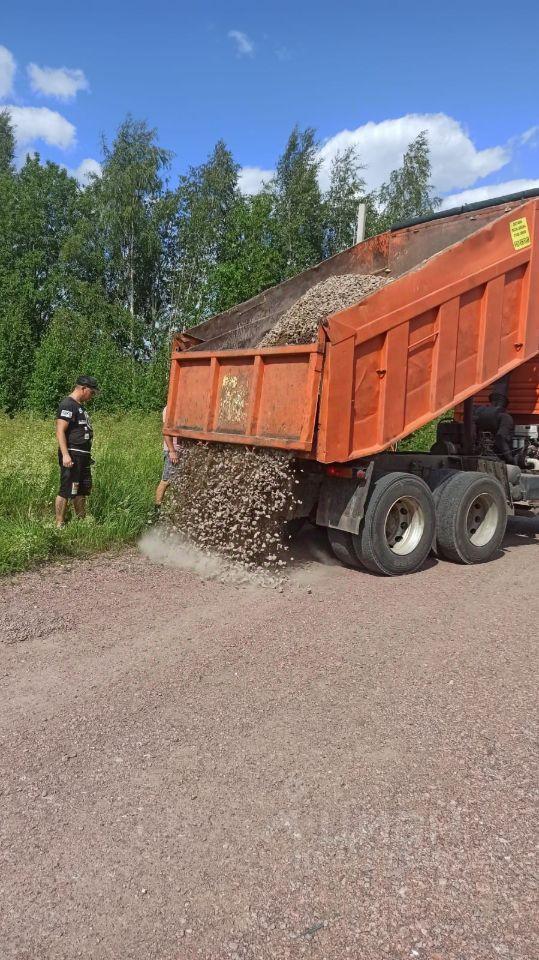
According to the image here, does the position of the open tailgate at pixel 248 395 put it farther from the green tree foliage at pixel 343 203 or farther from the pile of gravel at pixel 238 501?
the green tree foliage at pixel 343 203

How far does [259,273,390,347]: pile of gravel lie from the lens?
6.28 metres

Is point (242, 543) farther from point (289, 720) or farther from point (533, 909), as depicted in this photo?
point (533, 909)

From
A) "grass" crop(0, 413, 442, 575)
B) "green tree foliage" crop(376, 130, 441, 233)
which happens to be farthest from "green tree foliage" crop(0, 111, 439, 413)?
"grass" crop(0, 413, 442, 575)

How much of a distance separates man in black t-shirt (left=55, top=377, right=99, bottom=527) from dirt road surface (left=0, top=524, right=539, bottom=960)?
198 centimetres

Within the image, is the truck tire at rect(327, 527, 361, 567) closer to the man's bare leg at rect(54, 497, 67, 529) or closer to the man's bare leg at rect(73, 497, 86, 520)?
the man's bare leg at rect(73, 497, 86, 520)

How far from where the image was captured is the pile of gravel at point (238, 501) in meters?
5.81

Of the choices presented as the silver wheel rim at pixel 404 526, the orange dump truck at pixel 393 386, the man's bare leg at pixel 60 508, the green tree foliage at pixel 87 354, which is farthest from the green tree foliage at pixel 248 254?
the silver wheel rim at pixel 404 526

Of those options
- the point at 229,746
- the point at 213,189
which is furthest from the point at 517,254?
the point at 213,189

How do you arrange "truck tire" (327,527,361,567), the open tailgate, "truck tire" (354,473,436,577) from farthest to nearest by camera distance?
"truck tire" (327,527,361,567) → "truck tire" (354,473,436,577) → the open tailgate

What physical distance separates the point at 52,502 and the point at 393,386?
12.7 ft

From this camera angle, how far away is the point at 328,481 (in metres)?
6.22

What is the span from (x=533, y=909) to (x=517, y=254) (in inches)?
235

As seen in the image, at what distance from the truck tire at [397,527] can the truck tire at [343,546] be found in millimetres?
111

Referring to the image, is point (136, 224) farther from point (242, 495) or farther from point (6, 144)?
point (242, 495)
